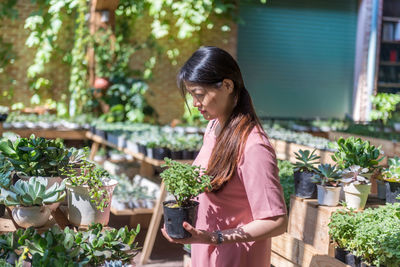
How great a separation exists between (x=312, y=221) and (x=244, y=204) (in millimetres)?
1286

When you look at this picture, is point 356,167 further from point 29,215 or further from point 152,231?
point 152,231

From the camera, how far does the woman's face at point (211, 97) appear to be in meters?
1.65

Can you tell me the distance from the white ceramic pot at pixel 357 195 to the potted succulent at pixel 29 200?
170cm

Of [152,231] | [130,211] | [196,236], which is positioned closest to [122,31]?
[130,211]

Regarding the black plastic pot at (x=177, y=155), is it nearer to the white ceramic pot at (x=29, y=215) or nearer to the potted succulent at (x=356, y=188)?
the potted succulent at (x=356, y=188)

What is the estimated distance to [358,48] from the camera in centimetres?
935

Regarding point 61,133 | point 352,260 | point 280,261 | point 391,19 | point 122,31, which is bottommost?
point 280,261

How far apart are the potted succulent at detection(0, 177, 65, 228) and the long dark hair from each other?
516mm

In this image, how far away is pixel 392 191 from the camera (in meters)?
2.79

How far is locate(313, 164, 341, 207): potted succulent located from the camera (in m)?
2.79

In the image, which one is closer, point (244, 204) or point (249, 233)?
point (249, 233)

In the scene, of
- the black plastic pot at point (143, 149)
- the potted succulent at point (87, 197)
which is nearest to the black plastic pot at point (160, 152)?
the black plastic pot at point (143, 149)

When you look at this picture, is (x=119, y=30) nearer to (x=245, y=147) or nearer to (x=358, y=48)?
(x=358, y=48)

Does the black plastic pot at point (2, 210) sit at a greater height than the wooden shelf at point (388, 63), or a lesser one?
lesser
